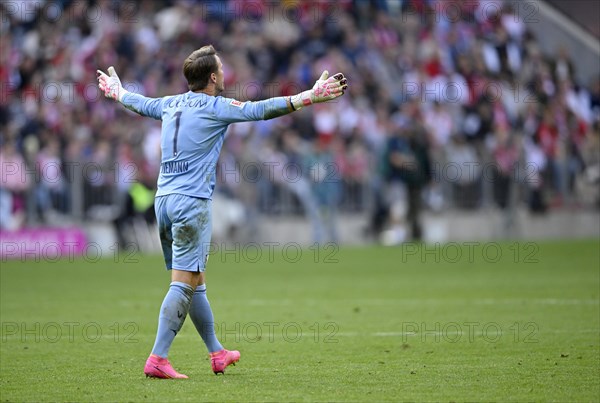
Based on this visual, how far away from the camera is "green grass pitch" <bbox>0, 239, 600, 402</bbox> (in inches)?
307

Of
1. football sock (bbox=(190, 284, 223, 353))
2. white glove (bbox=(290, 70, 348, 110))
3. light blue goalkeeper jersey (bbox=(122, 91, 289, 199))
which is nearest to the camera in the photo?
white glove (bbox=(290, 70, 348, 110))

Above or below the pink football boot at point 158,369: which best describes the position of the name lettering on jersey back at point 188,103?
above

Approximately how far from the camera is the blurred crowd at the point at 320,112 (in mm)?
25547

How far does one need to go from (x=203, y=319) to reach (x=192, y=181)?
3.45ft

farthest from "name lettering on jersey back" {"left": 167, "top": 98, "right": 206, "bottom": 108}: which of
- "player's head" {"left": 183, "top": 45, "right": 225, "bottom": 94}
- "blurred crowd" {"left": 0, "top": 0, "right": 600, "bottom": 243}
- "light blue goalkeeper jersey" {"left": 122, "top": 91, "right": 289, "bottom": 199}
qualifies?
"blurred crowd" {"left": 0, "top": 0, "right": 600, "bottom": 243}

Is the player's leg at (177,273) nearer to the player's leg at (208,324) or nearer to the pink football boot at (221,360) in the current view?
the player's leg at (208,324)

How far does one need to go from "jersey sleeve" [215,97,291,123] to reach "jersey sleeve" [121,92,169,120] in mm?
498

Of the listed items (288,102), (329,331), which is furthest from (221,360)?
(329,331)

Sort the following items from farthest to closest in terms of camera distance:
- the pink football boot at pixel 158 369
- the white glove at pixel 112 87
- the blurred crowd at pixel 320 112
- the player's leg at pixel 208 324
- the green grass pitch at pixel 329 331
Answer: the blurred crowd at pixel 320 112 → the white glove at pixel 112 87 → the player's leg at pixel 208 324 → the pink football boot at pixel 158 369 → the green grass pitch at pixel 329 331

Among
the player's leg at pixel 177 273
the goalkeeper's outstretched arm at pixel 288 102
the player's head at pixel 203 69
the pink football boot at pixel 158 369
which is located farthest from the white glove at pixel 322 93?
the pink football boot at pixel 158 369

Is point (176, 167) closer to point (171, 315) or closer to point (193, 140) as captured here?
point (193, 140)

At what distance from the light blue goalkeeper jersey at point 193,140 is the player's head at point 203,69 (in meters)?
0.09

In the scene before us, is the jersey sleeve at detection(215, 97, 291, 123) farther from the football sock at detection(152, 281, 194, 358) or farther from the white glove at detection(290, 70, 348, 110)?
the football sock at detection(152, 281, 194, 358)

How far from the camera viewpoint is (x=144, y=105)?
871 centimetres
